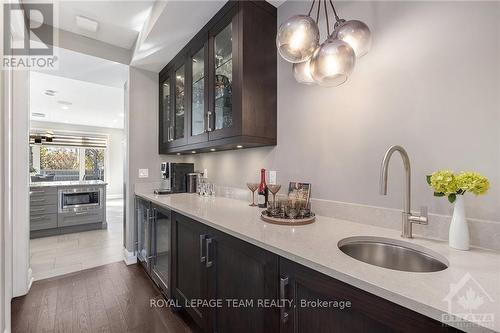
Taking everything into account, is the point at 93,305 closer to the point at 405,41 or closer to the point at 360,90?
the point at 360,90

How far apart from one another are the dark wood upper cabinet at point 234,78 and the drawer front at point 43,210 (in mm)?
3535

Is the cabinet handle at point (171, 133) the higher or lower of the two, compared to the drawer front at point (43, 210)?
higher

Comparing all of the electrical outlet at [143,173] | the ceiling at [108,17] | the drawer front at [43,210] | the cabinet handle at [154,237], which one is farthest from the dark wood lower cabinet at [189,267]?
the drawer front at [43,210]

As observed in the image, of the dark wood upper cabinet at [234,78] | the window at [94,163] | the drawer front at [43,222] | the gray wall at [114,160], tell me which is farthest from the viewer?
the gray wall at [114,160]

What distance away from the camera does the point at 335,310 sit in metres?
0.77

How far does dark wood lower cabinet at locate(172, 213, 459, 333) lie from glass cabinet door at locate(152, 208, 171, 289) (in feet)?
0.67

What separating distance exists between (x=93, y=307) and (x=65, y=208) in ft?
9.90

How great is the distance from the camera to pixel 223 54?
1.89m

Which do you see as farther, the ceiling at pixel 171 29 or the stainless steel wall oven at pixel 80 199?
the stainless steel wall oven at pixel 80 199

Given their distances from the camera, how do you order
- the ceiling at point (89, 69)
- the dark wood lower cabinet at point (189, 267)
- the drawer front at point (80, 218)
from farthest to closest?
the drawer front at point (80, 218)
the ceiling at point (89, 69)
the dark wood lower cabinet at point (189, 267)

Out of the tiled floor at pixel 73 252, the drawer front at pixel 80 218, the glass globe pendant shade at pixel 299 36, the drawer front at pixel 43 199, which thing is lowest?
the tiled floor at pixel 73 252

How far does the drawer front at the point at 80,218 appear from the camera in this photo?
4.14m

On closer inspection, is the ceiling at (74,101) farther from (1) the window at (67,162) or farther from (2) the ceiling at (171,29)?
(2) the ceiling at (171,29)

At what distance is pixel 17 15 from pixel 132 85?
3.63ft
